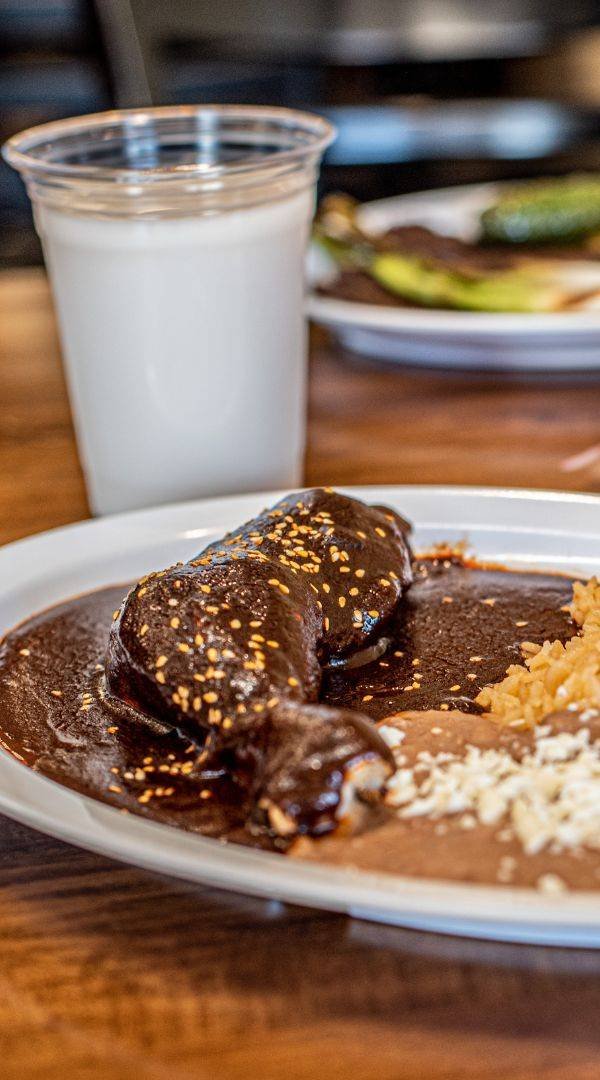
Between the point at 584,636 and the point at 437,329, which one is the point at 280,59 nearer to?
the point at 437,329

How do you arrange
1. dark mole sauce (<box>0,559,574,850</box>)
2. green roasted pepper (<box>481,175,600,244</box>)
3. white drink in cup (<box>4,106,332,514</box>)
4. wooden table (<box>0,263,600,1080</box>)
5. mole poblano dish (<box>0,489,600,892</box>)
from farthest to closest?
green roasted pepper (<box>481,175,600,244</box>) < white drink in cup (<box>4,106,332,514</box>) < dark mole sauce (<box>0,559,574,850</box>) < mole poblano dish (<box>0,489,600,892</box>) < wooden table (<box>0,263,600,1080</box>)

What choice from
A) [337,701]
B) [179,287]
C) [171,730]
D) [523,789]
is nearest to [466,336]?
[179,287]

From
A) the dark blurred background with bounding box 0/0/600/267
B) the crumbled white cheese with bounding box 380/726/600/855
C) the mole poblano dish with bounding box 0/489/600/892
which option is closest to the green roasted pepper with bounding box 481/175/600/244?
the mole poblano dish with bounding box 0/489/600/892

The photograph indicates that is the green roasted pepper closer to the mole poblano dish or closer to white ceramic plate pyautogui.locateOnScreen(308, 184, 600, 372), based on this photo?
white ceramic plate pyautogui.locateOnScreen(308, 184, 600, 372)

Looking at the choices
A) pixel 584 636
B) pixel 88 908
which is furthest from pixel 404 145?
pixel 88 908

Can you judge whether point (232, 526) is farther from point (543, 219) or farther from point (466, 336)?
point (543, 219)

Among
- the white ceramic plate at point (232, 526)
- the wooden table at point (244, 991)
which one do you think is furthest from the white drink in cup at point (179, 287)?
the wooden table at point (244, 991)
